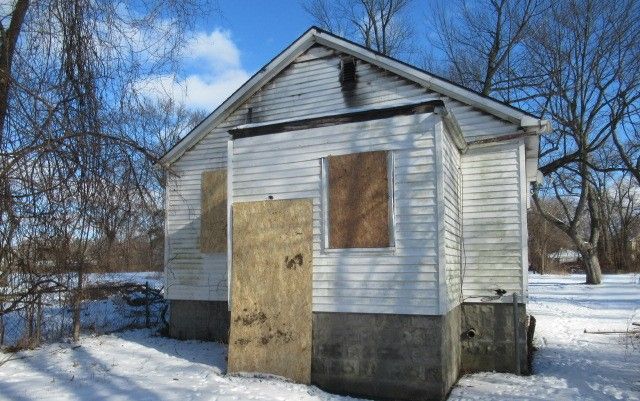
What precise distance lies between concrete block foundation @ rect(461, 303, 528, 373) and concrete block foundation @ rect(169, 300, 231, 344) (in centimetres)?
499

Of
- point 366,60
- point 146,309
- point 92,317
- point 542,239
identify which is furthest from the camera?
point 542,239

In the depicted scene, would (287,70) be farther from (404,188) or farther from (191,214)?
(404,188)

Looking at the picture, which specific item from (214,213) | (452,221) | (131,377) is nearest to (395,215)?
(452,221)

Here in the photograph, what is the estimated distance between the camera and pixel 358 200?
7.72 m

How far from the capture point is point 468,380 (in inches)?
330

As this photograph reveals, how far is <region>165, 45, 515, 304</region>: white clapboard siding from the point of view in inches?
331

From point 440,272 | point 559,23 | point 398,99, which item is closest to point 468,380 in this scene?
point 440,272

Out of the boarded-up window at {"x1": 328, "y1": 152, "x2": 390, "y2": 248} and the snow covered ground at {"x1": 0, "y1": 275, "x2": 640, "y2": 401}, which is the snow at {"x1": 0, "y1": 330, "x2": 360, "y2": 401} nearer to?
the snow covered ground at {"x1": 0, "y1": 275, "x2": 640, "y2": 401}

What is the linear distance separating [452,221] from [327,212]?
2.11 metres

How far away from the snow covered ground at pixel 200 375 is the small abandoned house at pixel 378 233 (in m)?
0.52

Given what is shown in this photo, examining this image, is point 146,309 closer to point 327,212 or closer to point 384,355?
point 327,212

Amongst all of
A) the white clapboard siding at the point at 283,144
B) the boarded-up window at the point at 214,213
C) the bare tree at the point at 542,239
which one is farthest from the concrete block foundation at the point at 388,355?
the bare tree at the point at 542,239

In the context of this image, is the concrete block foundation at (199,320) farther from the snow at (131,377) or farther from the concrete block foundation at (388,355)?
the concrete block foundation at (388,355)

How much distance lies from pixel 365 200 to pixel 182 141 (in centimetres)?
587
